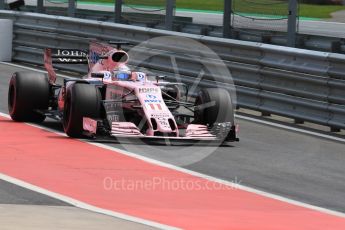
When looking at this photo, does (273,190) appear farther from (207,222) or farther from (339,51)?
(339,51)

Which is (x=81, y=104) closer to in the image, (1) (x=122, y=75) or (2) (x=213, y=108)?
(1) (x=122, y=75)

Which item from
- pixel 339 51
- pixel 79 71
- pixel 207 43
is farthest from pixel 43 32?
pixel 339 51

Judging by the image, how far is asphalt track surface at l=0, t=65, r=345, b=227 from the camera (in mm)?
10859

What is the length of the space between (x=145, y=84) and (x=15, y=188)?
13.4 ft

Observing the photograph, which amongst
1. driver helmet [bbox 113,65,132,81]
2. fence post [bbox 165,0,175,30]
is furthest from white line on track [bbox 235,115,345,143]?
fence post [bbox 165,0,175,30]

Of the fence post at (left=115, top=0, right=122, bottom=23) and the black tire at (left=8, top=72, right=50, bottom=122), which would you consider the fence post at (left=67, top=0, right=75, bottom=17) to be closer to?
the fence post at (left=115, top=0, right=122, bottom=23)

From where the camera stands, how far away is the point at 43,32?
23.7 metres

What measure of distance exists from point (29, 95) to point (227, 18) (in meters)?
4.83

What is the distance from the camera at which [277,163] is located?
41.2ft

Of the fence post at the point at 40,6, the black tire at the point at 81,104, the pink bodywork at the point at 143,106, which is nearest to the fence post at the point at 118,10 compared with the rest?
the fence post at the point at 40,6

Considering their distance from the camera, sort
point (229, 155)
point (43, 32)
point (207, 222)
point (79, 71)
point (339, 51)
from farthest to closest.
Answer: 1. point (43, 32)
2. point (79, 71)
3. point (339, 51)
4. point (229, 155)
5. point (207, 222)

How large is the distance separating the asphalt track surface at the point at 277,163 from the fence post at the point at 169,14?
4.95 m

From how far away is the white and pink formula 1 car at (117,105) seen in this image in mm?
13070

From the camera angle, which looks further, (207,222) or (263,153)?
(263,153)
